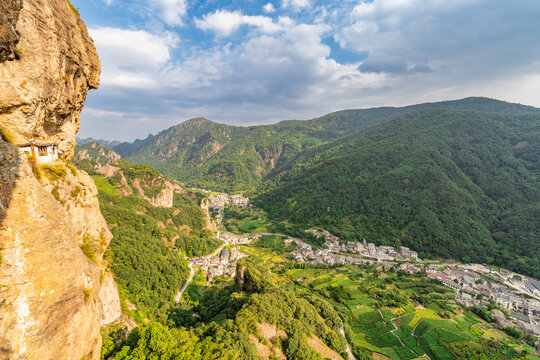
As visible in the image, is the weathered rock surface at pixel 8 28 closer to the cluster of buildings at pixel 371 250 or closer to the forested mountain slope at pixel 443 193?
the cluster of buildings at pixel 371 250

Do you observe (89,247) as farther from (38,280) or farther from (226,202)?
(226,202)

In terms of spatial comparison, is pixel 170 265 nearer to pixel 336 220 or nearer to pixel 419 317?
pixel 419 317

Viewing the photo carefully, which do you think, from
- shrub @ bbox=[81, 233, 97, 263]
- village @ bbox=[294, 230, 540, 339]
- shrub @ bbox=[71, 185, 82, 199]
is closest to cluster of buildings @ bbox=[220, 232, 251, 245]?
village @ bbox=[294, 230, 540, 339]

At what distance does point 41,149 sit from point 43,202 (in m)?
10.7

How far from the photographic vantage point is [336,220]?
349 ft

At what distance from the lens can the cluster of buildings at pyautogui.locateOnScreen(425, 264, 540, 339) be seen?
156 feet

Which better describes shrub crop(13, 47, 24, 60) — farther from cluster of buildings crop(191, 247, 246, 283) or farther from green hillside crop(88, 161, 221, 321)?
cluster of buildings crop(191, 247, 246, 283)

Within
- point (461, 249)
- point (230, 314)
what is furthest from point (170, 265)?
point (461, 249)

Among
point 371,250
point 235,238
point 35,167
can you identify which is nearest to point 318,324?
point 35,167

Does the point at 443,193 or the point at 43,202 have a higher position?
the point at 43,202

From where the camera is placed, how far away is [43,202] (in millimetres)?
11539

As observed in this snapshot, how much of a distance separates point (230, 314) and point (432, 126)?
191 m

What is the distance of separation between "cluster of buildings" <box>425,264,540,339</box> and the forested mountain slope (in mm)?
7922

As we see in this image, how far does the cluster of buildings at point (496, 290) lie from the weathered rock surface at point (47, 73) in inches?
3235
